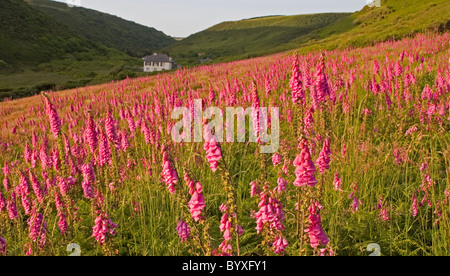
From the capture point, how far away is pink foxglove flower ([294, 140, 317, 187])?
7.43 ft

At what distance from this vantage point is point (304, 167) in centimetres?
228

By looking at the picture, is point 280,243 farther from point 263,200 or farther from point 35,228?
point 35,228

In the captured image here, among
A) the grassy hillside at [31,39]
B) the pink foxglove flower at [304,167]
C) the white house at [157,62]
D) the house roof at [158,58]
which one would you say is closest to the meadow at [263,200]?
the pink foxglove flower at [304,167]

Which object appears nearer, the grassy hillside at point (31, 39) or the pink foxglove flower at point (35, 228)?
the pink foxglove flower at point (35, 228)

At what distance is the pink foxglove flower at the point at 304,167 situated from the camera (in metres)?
2.26

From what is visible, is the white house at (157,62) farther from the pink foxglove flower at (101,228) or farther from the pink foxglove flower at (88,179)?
the pink foxglove flower at (101,228)

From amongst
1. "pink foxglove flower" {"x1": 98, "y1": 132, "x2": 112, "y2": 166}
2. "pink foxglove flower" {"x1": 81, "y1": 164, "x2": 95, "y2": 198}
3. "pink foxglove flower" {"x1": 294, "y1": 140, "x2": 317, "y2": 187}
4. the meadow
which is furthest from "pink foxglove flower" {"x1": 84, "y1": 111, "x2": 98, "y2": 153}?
"pink foxglove flower" {"x1": 294, "y1": 140, "x2": 317, "y2": 187}

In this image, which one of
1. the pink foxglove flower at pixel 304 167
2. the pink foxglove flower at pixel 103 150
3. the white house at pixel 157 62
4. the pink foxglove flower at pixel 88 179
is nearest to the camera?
the pink foxglove flower at pixel 304 167

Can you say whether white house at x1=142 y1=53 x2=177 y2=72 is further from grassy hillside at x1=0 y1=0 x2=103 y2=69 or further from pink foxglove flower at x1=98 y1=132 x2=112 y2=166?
pink foxglove flower at x1=98 y1=132 x2=112 y2=166

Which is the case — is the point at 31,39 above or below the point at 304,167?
above

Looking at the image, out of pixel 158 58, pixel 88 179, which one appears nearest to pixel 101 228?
pixel 88 179
